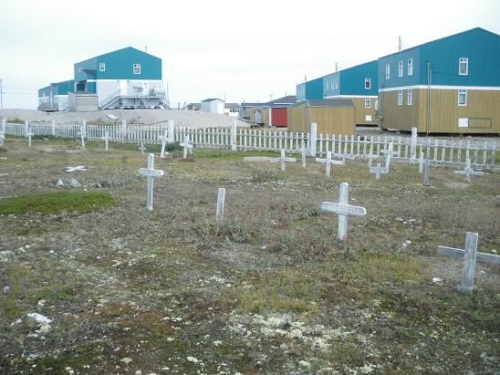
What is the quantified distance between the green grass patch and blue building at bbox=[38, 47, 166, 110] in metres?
53.2

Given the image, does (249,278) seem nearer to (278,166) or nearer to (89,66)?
(278,166)

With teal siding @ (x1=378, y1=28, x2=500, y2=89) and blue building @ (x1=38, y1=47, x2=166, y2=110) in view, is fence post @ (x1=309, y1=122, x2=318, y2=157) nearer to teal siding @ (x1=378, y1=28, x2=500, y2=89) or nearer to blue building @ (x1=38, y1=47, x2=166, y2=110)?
teal siding @ (x1=378, y1=28, x2=500, y2=89)

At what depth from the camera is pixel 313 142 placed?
22.1m

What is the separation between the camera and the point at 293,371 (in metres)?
4.10

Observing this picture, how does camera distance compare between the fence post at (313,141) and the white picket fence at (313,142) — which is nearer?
the white picket fence at (313,142)

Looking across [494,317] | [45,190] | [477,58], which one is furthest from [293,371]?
[477,58]

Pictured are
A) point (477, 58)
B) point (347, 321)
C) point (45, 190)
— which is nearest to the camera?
point (347, 321)

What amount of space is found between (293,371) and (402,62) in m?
37.3

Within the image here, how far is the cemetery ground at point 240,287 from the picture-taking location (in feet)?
14.2

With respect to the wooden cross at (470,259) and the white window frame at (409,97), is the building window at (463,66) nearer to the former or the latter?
the white window frame at (409,97)

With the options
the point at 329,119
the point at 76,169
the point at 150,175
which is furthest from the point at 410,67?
the point at 150,175

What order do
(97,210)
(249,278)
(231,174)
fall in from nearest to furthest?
(249,278) → (97,210) → (231,174)

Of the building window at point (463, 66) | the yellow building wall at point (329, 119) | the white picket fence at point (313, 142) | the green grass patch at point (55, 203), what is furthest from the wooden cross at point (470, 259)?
the building window at point (463, 66)

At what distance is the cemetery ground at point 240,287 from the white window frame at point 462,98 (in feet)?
82.5
